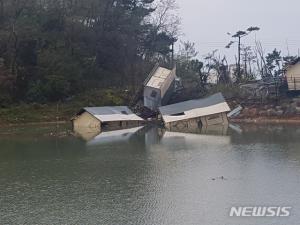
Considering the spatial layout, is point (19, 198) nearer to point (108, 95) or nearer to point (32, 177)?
point (32, 177)

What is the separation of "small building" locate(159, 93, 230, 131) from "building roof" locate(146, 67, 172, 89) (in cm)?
626

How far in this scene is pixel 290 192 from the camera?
15.6m

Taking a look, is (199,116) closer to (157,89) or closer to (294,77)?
(157,89)

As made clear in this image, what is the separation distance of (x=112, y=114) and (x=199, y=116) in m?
7.00

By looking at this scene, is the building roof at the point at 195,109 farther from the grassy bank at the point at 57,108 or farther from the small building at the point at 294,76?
the grassy bank at the point at 57,108

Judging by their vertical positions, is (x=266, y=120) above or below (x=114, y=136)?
above

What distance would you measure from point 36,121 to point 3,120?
2.74 m

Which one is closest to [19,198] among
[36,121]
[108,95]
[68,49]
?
[36,121]

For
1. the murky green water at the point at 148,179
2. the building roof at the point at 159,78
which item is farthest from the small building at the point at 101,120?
the murky green water at the point at 148,179

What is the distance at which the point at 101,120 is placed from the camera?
3819cm

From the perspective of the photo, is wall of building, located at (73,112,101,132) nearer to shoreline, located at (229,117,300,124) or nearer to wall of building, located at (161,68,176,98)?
wall of building, located at (161,68,176,98)

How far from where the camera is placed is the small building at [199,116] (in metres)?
38.5

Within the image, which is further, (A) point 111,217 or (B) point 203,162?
(B) point 203,162

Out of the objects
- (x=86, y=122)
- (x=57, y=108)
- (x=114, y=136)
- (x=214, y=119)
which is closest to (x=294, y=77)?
(x=214, y=119)
